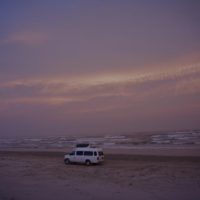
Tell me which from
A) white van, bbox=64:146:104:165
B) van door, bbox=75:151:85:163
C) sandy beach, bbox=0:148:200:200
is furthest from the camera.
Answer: van door, bbox=75:151:85:163

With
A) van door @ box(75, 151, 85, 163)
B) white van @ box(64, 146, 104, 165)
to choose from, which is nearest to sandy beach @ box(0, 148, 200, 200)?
white van @ box(64, 146, 104, 165)

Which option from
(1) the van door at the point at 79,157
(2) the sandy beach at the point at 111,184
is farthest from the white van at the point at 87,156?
(2) the sandy beach at the point at 111,184

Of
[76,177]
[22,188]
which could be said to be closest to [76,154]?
[76,177]

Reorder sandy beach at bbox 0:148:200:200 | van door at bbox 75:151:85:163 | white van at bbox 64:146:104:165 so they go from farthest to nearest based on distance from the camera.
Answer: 1. van door at bbox 75:151:85:163
2. white van at bbox 64:146:104:165
3. sandy beach at bbox 0:148:200:200

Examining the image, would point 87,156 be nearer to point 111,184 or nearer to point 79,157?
point 79,157

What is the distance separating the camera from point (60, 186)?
19250 millimetres

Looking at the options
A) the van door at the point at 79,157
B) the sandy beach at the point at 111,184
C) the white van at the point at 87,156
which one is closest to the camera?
the sandy beach at the point at 111,184

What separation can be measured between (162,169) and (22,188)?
1212cm

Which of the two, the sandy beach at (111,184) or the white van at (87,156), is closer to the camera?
the sandy beach at (111,184)

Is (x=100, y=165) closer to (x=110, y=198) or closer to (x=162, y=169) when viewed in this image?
(x=162, y=169)

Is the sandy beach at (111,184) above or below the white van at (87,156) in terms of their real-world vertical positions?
below

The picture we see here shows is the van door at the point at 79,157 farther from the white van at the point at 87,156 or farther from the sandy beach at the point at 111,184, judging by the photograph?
the sandy beach at the point at 111,184

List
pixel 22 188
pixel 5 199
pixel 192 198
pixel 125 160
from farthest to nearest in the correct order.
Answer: pixel 125 160
pixel 22 188
pixel 192 198
pixel 5 199

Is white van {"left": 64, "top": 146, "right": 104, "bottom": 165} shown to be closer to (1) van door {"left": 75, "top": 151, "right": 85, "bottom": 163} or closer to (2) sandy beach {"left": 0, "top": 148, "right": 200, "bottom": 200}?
(1) van door {"left": 75, "top": 151, "right": 85, "bottom": 163}
